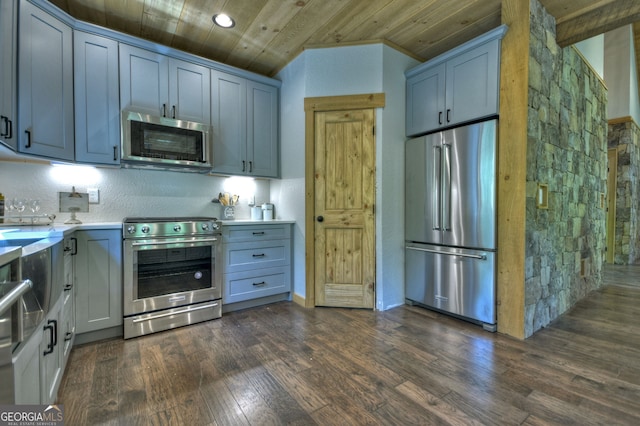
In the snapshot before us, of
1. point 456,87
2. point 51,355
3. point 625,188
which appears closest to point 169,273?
point 51,355

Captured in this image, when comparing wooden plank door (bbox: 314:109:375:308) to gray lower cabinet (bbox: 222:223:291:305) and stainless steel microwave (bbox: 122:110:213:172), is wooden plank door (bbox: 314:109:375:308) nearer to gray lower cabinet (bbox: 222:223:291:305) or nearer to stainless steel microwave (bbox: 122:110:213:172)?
gray lower cabinet (bbox: 222:223:291:305)

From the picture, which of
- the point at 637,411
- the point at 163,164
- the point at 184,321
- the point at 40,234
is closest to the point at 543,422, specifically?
the point at 637,411

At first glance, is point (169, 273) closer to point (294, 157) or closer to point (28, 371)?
point (28, 371)

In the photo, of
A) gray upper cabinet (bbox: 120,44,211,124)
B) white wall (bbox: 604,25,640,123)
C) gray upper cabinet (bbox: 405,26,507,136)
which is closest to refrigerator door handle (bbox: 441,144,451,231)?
gray upper cabinet (bbox: 405,26,507,136)

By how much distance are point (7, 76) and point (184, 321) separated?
211cm

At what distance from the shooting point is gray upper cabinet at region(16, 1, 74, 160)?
1942mm

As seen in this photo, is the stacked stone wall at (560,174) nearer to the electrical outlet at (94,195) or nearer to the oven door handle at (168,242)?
the oven door handle at (168,242)

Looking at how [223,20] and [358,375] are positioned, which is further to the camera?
[223,20]

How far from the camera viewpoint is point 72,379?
1723 millimetres

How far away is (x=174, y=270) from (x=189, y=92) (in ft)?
5.68

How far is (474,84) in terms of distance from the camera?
2.51 m

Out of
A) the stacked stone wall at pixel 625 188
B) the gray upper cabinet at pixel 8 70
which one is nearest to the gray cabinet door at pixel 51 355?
the gray upper cabinet at pixel 8 70

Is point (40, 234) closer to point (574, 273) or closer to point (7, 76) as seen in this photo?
point (7, 76)

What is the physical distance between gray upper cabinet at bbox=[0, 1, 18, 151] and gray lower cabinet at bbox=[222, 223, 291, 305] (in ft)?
5.22
